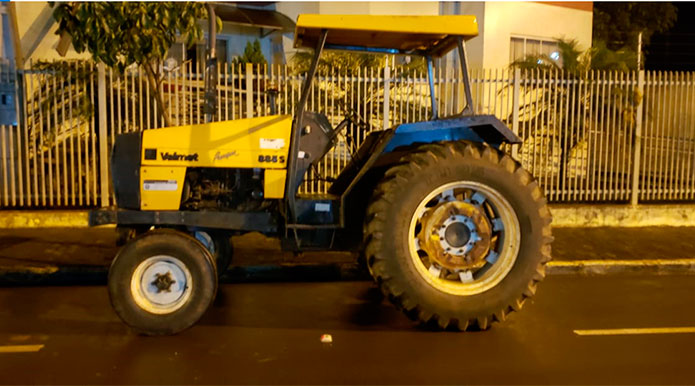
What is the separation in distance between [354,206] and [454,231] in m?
0.93

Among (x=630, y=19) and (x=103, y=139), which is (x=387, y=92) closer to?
(x=103, y=139)

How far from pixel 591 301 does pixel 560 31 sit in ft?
41.2

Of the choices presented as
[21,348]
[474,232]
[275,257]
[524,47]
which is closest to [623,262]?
[474,232]

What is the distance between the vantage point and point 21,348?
5.19 m

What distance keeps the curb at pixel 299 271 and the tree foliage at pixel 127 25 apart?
2827 millimetres

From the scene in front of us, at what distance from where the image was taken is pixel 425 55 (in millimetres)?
6840

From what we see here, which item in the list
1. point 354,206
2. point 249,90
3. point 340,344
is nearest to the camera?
point 340,344

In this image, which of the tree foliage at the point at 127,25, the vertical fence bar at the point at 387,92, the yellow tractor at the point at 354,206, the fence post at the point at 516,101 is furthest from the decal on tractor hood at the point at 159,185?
the fence post at the point at 516,101

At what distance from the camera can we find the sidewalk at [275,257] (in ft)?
25.5

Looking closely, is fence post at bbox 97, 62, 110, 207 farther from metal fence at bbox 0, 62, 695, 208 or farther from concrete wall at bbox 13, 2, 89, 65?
concrete wall at bbox 13, 2, 89, 65

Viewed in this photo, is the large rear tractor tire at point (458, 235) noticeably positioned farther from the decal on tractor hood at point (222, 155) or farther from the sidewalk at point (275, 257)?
the sidewalk at point (275, 257)

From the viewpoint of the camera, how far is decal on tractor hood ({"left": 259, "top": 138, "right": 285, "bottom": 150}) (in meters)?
5.82

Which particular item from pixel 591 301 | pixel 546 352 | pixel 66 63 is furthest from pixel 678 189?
pixel 66 63

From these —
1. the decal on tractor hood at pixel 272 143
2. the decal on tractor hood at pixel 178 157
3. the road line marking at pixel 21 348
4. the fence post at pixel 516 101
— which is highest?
the fence post at pixel 516 101
